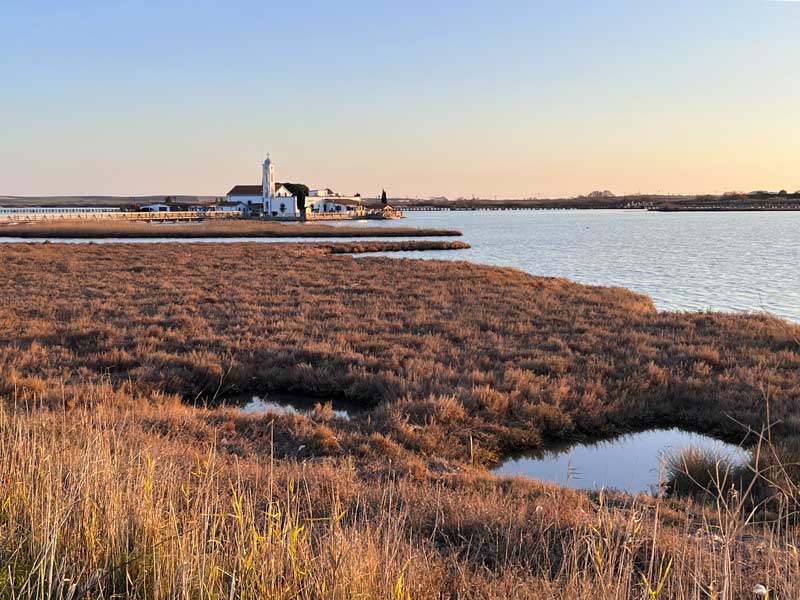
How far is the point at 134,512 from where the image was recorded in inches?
156

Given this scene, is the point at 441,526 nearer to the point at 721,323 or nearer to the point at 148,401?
the point at 148,401

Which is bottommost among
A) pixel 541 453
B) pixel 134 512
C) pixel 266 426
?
pixel 541 453

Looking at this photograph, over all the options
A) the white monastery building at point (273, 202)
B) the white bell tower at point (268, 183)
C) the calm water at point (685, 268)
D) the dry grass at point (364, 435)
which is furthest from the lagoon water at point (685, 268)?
the white bell tower at point (268, 183)

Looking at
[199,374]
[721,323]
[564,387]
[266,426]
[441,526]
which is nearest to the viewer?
[441,526]

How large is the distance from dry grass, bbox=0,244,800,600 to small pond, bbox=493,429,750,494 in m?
0.46

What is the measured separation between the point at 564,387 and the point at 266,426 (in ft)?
18.6

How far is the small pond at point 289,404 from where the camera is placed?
1113cm

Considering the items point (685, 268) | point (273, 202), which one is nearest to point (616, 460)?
point (685, 268)

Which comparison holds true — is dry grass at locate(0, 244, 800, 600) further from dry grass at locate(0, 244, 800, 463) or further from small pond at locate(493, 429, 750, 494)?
small pond at locate(493, 429, 750, 494)

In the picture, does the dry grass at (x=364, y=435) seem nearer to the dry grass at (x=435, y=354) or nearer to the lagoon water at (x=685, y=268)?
the dry grass at (x=435, y=354)

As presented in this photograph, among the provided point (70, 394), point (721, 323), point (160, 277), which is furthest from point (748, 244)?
point (70, 394)

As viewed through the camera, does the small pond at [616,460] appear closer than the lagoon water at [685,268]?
Yes

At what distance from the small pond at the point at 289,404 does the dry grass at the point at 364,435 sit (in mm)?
335

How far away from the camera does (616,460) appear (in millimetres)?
9391
